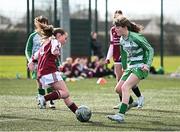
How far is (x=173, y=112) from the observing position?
11.4m

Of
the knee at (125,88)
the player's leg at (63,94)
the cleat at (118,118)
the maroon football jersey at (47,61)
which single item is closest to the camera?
the cleat at (118,118)

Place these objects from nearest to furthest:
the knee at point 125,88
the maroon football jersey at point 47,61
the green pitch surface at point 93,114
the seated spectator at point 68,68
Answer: the green pitch surface at point 93,114
the knee at point 125,88
the maroon football jersey at point 47,61
the seated spectator at point 68,68

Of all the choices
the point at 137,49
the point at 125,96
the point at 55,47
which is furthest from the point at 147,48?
the point at 55,47

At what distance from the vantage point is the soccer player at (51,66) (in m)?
10.4

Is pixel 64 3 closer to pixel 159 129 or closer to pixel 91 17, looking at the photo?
pixel 91 17

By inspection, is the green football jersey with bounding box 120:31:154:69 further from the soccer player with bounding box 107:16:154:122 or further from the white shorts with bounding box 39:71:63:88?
the white shorts with bounding box 39:71:63:88

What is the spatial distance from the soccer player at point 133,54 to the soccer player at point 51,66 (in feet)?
3.00

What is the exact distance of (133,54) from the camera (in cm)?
1049

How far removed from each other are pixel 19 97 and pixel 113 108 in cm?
349

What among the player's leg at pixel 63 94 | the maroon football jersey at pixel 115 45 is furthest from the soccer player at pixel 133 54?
the maroon football jersey at pixel 115 45

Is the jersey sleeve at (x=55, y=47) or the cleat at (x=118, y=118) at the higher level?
the jersey sleeve at (x=55, y=47)

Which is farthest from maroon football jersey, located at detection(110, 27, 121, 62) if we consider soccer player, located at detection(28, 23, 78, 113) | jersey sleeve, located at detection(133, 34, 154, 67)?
jersey sleeve, located at detection(133, 34, 154, 67)

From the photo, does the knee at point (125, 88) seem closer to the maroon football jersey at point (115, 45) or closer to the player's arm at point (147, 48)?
the player's arm at point (147, 48)

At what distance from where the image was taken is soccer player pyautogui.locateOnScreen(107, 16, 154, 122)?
33.3ft
